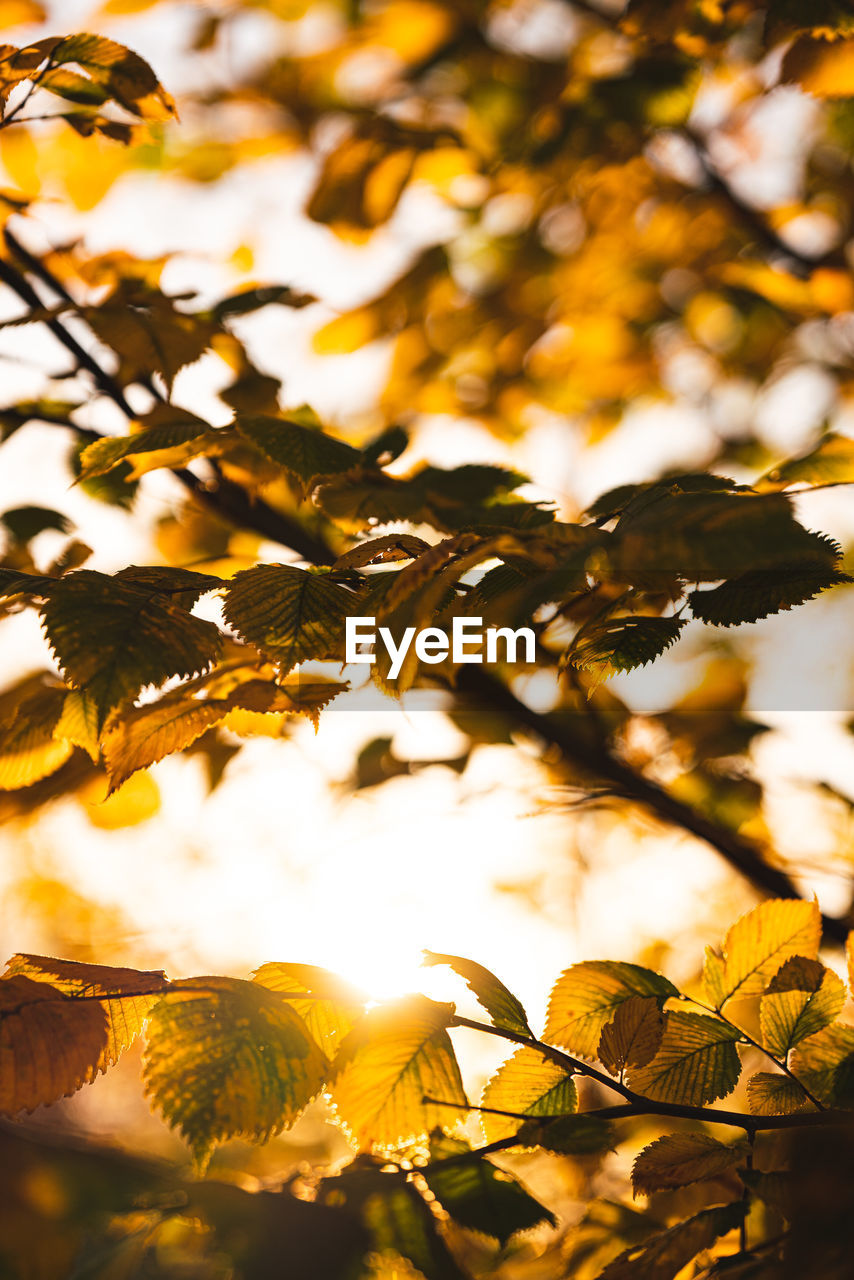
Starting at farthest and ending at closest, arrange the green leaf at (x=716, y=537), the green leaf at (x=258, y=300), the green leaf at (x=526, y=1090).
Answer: the green leaf at (x=258, y=300)
the green leaf at (x=526, y=1090)
the green leaf at (x=716, y=537)

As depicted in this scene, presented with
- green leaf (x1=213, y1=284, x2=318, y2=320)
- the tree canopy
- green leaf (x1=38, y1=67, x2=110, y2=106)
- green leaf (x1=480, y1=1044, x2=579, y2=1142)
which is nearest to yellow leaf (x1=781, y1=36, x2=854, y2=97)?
the tree canopy

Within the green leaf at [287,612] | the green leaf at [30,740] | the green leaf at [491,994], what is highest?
the green leaf at [287,612]

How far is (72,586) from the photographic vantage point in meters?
0.30

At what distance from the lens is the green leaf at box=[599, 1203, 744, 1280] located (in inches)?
10.9

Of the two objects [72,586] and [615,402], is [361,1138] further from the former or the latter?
[615,402]

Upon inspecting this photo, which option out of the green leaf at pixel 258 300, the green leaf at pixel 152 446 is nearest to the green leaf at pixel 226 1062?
the green leaf at pixel 152 446

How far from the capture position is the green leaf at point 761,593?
307mm

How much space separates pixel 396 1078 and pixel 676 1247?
118 millimetres

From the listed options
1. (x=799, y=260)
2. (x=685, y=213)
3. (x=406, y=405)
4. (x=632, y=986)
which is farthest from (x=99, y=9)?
(x=632, y=986)

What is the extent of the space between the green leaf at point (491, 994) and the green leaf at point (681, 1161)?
0.07m

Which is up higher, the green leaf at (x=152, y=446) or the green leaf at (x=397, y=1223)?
the green leaf at (x=152, y=446)

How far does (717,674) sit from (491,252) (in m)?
0.81

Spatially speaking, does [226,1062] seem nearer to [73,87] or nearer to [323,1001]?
[323,1001]

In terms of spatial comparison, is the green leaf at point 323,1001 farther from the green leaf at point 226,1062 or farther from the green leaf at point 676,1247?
the green leaf at point 676,1247
